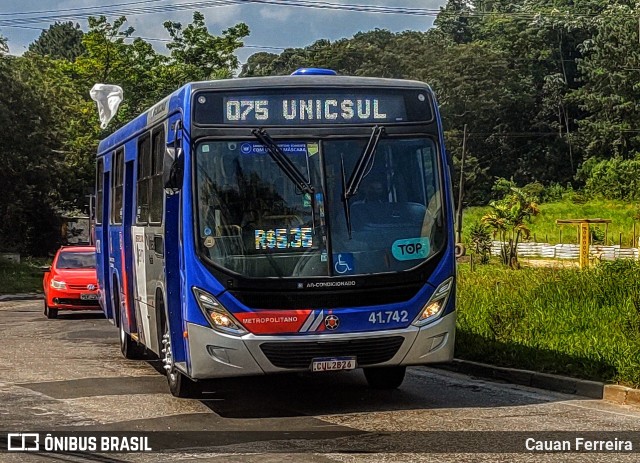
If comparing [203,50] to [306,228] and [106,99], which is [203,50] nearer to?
[106,99]

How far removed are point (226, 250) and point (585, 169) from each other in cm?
8449

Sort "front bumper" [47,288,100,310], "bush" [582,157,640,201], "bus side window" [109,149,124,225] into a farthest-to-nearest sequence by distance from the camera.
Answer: "bush" [582,157,640,201] < "front bumper" [47,288,100,310] < "bus side window" [109,149,124,225]

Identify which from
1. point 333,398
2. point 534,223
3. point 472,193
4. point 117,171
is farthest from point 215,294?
point 472,193

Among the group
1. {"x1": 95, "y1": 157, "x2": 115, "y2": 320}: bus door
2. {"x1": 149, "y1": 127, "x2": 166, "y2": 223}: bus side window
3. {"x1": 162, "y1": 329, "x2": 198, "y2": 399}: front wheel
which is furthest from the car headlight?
{"x1": 162, "y1": 329, "x2": 198, "y2": 399}: front wheel

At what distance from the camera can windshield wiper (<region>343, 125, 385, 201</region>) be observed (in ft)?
35.2

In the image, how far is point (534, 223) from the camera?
7800 cm

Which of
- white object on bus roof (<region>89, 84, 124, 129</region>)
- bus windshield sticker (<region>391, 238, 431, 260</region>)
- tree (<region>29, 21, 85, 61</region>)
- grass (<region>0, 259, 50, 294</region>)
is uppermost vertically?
tree (<region>29, 21, 85, 61</region>)

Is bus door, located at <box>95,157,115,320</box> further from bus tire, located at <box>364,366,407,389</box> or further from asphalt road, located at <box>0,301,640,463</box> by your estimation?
bus tire, located at <box>364,366,407,389</box>

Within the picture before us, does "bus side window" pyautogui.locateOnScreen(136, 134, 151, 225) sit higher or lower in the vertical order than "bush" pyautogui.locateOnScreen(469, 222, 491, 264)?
higher

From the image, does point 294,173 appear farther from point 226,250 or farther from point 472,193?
point 472,193

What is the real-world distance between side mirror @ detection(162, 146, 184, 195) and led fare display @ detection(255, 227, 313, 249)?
36.5 inches

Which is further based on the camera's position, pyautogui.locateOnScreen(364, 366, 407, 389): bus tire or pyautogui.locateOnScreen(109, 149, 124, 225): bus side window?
pyautogui.locateOnScreen(109, 149, 124, 225): bus side window

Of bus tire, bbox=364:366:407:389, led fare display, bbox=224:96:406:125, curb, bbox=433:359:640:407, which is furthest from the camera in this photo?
bus tire, bbox=364:366:407:389

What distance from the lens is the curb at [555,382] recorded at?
11.3 meters
